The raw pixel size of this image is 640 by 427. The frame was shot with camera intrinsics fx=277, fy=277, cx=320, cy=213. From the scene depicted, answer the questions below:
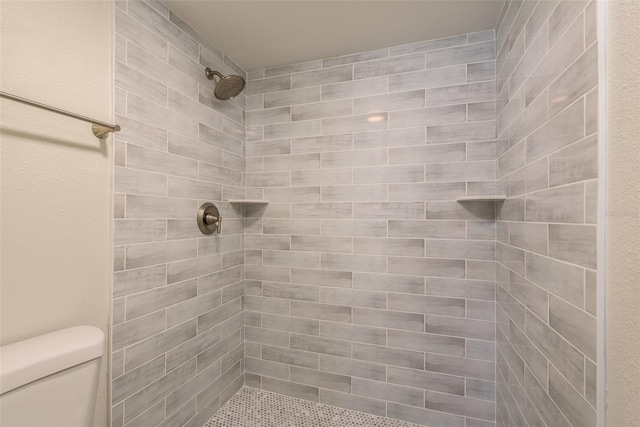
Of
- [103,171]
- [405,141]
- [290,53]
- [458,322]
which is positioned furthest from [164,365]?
[290,53]

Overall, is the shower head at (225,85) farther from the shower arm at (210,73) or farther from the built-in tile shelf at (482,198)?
the built-in tile shelf at (482,198)

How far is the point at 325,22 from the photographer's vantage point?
1.46m

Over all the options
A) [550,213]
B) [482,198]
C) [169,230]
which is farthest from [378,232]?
[169,230]

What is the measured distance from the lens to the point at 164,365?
4.40 feet

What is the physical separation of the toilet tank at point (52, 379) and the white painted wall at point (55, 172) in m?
0.10

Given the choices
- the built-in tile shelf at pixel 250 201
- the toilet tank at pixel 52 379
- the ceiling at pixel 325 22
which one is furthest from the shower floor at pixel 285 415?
the ceiling at pixel 325 22

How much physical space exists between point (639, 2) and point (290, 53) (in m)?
1.60

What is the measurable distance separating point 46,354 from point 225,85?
54.6 inches

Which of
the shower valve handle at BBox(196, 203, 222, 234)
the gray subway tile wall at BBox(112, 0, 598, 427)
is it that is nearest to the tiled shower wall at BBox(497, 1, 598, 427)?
the gray subway tile wall at BBox(112, 0, 598, 427)

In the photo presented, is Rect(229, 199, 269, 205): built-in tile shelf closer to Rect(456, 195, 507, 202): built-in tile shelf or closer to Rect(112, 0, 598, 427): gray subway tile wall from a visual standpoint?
Rect(112, 0, 598, 427): gray subway tile wall

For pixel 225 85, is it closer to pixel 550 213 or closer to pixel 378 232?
pixel 378 232

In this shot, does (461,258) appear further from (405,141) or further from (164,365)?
(164,365)

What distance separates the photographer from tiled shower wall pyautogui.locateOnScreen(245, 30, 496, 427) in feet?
5.04

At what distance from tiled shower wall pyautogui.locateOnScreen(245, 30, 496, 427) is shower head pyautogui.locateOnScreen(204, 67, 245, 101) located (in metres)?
0.34
